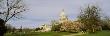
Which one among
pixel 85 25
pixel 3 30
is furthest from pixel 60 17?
pixel 3 30

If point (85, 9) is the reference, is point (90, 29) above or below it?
below

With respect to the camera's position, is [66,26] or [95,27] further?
[66,26]

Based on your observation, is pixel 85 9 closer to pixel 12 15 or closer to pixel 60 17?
pixel 60 17

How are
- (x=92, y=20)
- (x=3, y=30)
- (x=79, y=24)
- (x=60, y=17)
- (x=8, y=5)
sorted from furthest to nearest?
1. (x=60, y=17)
2. (x=79, y=24)
3. (x=92, y=20)
4. (x=8, y=5)
5. (x=3, y=30)

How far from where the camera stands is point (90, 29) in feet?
365

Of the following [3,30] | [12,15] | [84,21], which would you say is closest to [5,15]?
[12,15]

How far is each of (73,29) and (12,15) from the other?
6862 cm

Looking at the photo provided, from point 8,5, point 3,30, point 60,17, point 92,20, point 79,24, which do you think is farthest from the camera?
point 60,17

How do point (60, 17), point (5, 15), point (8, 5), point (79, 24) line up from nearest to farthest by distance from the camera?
point (5, 15) → point (8, 5) → point (79, 24) → point (60, 17)

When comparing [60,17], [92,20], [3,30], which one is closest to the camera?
[3,30]

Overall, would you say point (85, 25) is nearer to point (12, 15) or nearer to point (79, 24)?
point (79, 24)

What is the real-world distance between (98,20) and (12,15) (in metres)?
60.7

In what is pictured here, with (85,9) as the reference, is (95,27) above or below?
below

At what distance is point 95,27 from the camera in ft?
362
